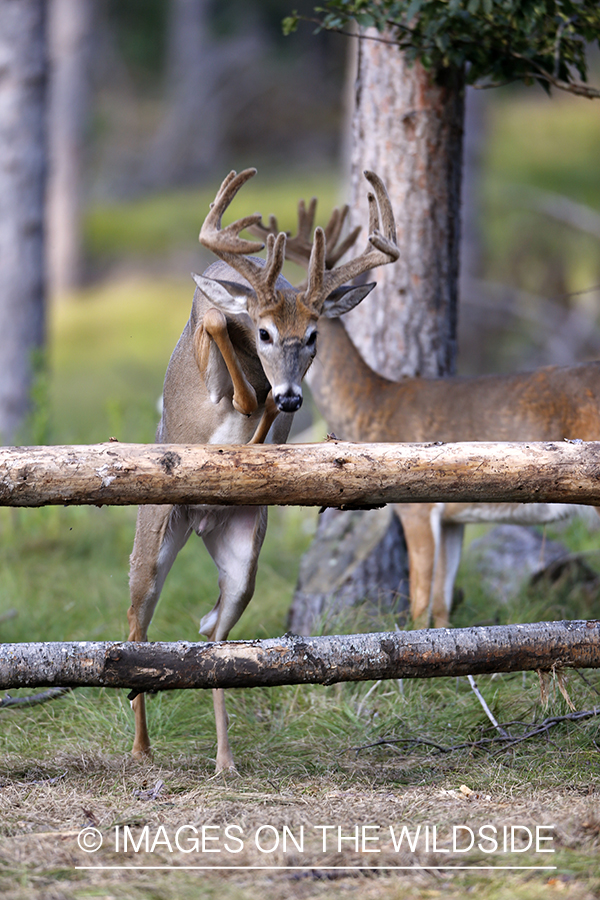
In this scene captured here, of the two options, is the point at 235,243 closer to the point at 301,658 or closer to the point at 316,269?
the point at 316,269

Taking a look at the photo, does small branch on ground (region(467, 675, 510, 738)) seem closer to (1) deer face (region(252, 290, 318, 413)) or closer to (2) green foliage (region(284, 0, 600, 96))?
(1) deer face (region(252, 290, 318, 413))

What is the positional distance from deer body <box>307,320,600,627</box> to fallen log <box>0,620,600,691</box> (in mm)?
1589

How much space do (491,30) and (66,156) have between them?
1577 cm

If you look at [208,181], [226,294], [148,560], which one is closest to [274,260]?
[226,294]

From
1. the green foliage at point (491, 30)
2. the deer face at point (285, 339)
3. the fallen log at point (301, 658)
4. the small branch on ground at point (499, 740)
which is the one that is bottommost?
the small branch on ground at point (499, 740)

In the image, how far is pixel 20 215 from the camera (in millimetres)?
9070

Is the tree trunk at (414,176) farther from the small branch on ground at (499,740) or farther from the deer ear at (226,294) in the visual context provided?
the small branch on ground at (499,740)

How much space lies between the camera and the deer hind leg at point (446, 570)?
552 centimetres

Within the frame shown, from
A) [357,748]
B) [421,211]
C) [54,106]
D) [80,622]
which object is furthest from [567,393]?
[54,106]

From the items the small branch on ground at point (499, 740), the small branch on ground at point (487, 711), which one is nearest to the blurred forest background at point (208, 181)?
the small branch on ground at point (487, 711)

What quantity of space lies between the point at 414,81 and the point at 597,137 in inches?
735

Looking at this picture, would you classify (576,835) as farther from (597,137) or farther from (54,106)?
(597,137)

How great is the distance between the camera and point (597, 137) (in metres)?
22.5

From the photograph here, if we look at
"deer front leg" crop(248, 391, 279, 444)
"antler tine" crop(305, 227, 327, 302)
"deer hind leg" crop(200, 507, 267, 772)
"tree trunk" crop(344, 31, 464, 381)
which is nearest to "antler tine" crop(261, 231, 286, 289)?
"antler tine" crop(305, 227, 327, 302)
